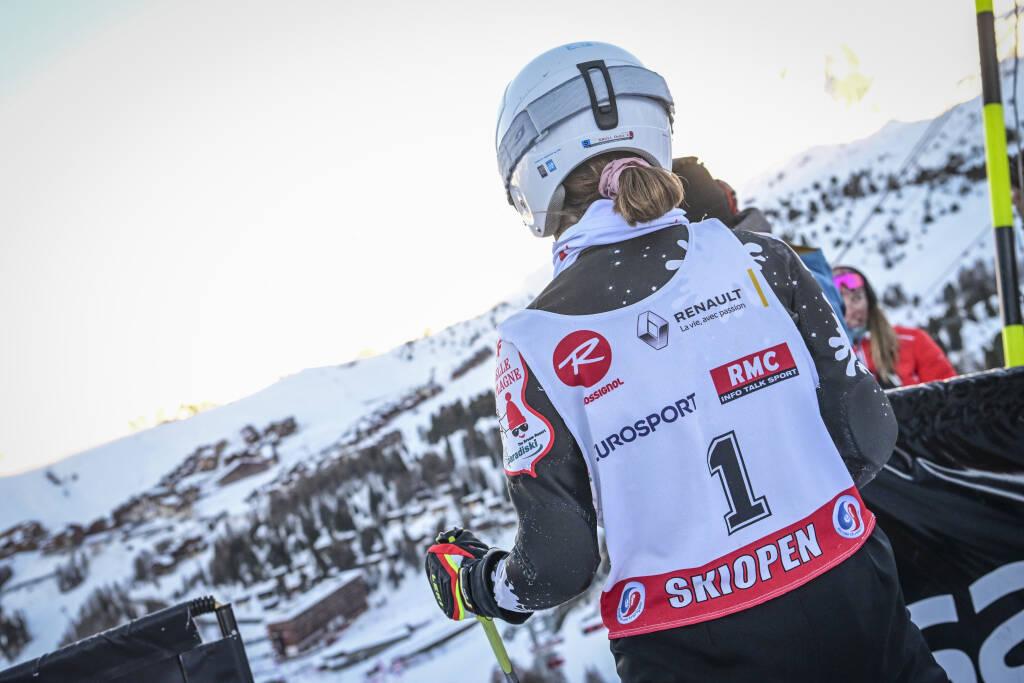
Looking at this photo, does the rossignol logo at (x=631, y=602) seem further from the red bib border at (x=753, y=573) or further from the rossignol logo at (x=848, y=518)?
the rossignol logo at (x=848, y=518)

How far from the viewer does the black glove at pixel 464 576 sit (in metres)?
1.62

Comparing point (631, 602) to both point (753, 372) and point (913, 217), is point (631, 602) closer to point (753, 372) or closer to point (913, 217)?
point (753, 372)

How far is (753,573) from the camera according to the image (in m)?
1.28

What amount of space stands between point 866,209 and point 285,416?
2760 centimetres

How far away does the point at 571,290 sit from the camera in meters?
1.40

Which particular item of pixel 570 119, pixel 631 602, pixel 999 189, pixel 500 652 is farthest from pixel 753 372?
pixel 999 189

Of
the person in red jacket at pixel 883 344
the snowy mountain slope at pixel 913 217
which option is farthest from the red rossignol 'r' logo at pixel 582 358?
the snowy mountain slope at pixel 913 217

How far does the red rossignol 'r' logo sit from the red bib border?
16.2 inches

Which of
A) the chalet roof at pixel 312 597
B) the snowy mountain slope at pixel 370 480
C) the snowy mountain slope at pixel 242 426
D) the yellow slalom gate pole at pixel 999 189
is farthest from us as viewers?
the snowy mountain slope at pixel 242 426

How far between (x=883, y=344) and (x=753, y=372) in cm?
445

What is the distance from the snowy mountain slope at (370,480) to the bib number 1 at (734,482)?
5519mm

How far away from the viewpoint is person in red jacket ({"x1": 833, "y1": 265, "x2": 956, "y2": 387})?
5.07 m

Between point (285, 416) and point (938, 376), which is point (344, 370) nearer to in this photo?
point (285, 416)

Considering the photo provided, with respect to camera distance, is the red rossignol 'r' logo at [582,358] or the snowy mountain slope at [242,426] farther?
the snowy mountain slope at [242,426]
